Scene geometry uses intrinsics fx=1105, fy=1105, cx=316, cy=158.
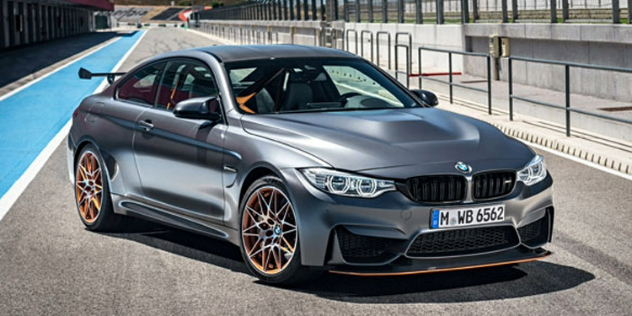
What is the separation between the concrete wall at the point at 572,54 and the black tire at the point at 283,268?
12.6 metres

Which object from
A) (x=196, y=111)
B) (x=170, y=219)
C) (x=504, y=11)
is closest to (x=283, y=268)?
(x=196, y=111)

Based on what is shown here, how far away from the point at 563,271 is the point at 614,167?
217 inches

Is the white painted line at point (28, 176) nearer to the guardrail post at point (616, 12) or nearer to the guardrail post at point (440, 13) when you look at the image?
the guardrail post at point (616, 12)

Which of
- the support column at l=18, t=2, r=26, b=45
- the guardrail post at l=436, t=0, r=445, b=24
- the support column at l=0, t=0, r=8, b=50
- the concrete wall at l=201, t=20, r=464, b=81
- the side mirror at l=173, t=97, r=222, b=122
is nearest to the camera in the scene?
the side mirror at l=173, t=97, r=222, b=122

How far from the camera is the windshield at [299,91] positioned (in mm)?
7266

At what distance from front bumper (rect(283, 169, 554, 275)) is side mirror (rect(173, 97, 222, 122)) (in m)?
1.10

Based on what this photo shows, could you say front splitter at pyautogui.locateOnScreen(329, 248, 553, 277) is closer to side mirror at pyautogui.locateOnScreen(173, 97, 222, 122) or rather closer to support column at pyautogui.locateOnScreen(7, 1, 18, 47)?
side mirror at pyautogui.locateOnScreen(173, 97, 222, 122)

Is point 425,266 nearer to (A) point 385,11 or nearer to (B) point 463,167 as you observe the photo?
(B) point 463,167

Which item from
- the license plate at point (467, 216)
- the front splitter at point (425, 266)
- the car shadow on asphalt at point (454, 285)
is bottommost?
the car shadow on asphalt at point (454, 285)

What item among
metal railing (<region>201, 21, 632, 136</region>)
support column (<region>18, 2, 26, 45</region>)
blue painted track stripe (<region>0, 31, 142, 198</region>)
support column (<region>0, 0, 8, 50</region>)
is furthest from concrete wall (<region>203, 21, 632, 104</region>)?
support column (<region>18, 2, 26, 45</region>)

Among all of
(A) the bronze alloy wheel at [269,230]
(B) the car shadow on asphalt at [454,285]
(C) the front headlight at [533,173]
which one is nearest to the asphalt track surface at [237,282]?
(B) the car shadow on asphalt at [454,285]

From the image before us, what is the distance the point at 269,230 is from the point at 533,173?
1567mm

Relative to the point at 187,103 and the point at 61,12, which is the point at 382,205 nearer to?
the point at 187,103

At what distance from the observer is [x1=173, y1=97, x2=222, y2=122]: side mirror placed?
7.09 metres
